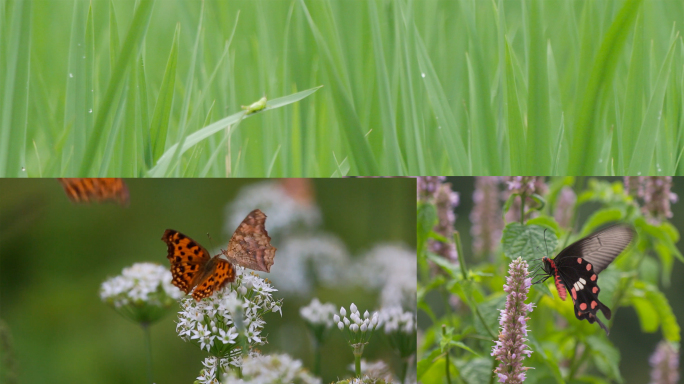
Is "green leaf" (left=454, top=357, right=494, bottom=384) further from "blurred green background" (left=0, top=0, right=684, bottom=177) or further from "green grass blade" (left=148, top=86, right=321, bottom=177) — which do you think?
"green grass blade" (left=148, top=86, right=321, bottom=177)

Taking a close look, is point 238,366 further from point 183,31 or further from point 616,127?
point 616,127

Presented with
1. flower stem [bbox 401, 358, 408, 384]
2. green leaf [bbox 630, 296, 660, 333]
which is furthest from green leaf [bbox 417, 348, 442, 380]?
green leaf [bbox 630, 296, 660, 333]

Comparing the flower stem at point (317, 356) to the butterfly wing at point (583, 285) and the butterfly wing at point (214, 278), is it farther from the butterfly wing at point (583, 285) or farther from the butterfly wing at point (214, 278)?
the butterfly wing at point (583, 285)

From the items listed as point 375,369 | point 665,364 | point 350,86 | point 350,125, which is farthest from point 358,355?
point 665,364

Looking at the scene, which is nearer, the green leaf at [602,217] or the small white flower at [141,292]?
the small white flower at [141,292]

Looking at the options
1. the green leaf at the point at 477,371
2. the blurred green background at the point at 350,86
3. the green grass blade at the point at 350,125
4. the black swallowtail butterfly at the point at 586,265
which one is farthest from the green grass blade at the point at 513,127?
the green leaf at the point at 477,371

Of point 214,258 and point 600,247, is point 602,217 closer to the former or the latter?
point 600,247
